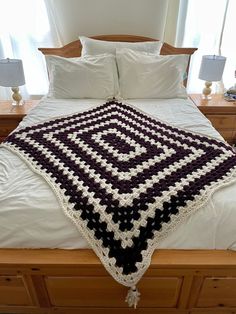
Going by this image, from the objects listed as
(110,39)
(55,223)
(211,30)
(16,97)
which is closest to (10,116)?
(16,97)

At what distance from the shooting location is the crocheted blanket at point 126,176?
0.90 metres

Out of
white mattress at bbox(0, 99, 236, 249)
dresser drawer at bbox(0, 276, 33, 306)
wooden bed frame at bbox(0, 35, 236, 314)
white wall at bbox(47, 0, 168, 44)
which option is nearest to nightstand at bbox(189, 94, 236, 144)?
white wall at bbox(47, 0, 168, 44)

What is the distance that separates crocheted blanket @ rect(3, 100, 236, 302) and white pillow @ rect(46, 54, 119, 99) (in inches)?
21.8

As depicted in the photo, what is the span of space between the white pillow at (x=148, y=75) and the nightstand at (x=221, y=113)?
0.36 meters

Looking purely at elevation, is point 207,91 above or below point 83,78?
below

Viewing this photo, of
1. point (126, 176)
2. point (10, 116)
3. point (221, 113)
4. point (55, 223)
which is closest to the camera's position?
point (55, 223)

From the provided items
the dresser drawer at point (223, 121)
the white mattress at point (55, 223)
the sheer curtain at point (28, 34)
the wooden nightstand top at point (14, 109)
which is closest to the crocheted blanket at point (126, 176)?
the white mattress at point (55, 223)

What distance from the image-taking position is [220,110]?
2115mm

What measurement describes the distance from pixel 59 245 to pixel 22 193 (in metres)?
0.26

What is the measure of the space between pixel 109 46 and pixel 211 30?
1011 mm

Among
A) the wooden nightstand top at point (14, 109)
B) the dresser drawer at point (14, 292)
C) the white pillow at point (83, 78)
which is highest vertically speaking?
the white pillow at point (83, 78)

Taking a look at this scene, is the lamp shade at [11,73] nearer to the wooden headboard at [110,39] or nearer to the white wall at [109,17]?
the wooden headboard at [110,39]

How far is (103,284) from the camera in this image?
1.02 m

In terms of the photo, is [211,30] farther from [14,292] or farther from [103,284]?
[14,292]
